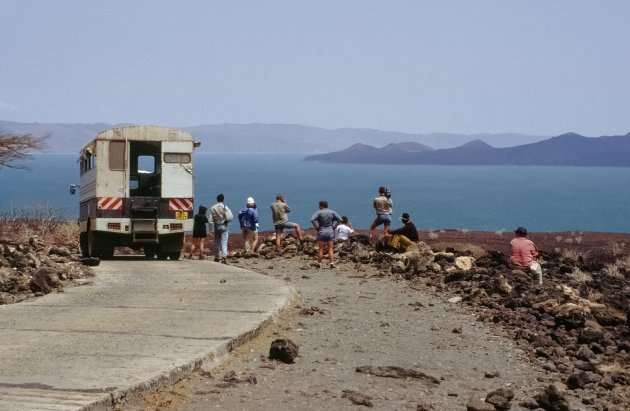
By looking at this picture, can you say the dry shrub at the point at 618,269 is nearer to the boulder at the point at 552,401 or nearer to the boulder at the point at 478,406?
the boulder at the point at 552,401

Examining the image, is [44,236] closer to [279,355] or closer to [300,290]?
[300,290]

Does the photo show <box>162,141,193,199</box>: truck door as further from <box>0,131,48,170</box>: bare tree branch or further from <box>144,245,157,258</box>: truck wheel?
<box>0,131,48,170</box>: bare tree branch

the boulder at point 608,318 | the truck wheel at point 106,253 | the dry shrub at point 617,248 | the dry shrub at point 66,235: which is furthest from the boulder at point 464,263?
the dry shrub at point 66,235

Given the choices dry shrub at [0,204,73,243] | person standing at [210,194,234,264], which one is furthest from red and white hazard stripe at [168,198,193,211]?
dry shrub at [0,204,73,243]

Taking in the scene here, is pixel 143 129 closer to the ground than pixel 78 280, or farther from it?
farther from it

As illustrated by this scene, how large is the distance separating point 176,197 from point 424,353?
15635mm

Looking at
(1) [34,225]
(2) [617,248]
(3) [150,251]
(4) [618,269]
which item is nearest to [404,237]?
(4) [618,269]

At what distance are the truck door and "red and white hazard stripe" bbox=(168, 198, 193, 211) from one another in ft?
0.37

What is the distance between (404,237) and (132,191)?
7.39 m

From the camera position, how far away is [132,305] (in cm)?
1509

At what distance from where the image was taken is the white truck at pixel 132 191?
27.0 metres

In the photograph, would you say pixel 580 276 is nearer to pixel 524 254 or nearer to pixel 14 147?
pixel 524 254

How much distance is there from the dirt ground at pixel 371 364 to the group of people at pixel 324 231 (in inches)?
116

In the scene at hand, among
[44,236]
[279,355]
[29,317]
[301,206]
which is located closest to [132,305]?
[29,317]
